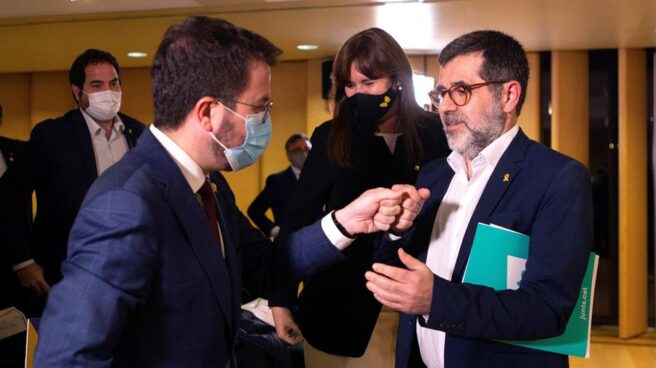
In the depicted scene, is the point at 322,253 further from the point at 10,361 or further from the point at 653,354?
the point at 653,354

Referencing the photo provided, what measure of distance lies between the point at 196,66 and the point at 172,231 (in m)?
0.33

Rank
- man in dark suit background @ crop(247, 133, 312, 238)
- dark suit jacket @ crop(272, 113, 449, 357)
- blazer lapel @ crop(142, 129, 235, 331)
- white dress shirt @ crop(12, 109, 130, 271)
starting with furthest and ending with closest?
man in dark suit background @ crop(247, 133, 312, 238)
white dress shirt @ crop(12, 109, 130, 271)
dark suit jacket @ crop(272, 113, 449, 357)
blazer lapel @ crop(142, 129, 235, 331)

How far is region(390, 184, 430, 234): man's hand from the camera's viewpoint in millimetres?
1882

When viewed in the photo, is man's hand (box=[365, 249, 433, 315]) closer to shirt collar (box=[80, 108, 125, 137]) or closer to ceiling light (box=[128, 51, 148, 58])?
shirt collar (box=[80, 108, 125, 137])

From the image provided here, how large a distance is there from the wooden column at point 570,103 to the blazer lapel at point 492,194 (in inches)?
205

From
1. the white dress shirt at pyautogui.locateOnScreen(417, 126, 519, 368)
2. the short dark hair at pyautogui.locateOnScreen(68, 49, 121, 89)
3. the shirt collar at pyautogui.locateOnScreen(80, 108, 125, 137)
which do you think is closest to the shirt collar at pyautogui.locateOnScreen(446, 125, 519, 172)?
the white dress shirt at pyautogui.locateOnScreen(417, 126, 519, 368)

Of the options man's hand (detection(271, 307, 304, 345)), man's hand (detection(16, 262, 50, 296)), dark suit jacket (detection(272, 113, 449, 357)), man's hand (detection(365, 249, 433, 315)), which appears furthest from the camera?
man's hand (detection(16, 262, 50, 296))

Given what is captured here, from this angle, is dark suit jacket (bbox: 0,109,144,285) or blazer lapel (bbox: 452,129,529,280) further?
dark suit jacket (bbox: 0,109,144,285)

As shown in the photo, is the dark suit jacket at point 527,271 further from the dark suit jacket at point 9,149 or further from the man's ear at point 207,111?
the dark suit jacket at point 9,149

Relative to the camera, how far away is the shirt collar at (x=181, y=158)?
154cm

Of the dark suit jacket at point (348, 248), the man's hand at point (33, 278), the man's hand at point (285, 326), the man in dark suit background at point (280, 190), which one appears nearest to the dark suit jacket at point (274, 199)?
the man in dark suit background at point (280, 190)

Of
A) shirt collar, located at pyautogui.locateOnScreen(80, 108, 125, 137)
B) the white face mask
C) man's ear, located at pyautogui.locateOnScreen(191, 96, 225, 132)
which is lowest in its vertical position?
man's ear, located at pyautogui.locateOnScreen(191, 96, 225, 132)

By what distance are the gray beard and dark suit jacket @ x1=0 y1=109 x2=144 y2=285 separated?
207 centimetres

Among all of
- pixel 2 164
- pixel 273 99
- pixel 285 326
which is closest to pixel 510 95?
pixel 285 326
